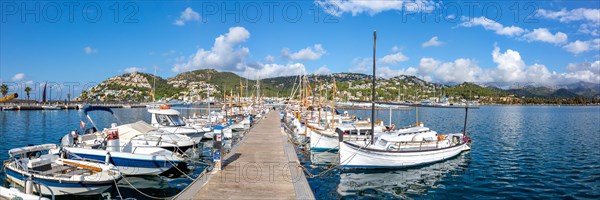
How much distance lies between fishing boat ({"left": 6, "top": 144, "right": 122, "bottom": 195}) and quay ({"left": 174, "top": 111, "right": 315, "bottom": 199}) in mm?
4135

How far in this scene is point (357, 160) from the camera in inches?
841

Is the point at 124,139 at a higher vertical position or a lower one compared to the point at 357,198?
higher

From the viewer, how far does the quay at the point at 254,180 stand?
11906mm

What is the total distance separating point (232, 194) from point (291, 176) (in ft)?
11.1

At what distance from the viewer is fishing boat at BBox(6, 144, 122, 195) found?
1384 centimetres

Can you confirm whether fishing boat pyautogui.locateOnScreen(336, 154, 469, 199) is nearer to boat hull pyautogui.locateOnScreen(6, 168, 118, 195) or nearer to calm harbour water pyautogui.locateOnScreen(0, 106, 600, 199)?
calm harbour water pyautogui.locateOnScreen(0, 106, 600, 199)

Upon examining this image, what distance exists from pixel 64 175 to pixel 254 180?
7463 millimetres

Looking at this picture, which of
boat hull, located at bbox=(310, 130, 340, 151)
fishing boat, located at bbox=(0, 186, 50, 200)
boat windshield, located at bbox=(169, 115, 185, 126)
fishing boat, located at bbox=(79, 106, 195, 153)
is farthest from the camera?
boat windshield, located at bbox=(169, 115, 185, 126)

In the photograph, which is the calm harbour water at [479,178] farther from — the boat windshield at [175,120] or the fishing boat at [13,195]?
the fishing boat at [13,195]

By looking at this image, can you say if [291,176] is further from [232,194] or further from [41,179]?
[41,179]

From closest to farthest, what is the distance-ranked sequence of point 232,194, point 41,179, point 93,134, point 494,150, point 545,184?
point 232,194, point 41,179, point 545,184, point 93,134, point 494,150

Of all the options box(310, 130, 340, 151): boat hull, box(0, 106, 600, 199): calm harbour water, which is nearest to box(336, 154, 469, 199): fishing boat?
box(0, 106, 600, 199): calm harbour water

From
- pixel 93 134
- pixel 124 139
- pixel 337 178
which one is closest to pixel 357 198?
pixel 337 178

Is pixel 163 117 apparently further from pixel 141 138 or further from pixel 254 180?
pixel 254 180
